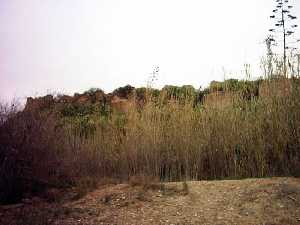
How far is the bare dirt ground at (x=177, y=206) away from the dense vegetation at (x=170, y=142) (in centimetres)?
73

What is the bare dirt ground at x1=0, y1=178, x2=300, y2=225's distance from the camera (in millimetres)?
5980

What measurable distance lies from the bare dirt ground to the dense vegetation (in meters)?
0.73

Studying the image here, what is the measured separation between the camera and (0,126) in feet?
24.6

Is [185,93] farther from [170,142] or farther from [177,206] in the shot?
[177,206]

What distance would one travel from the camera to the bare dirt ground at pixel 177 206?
5.98 meters

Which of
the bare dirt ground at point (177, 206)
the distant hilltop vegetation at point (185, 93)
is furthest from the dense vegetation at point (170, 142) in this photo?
the bare dirt ground at point (177, 206)

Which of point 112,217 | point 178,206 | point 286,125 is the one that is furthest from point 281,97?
point 112,217

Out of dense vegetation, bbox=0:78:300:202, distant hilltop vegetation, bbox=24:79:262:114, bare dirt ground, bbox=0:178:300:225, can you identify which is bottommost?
bare dirt ground, bbox=0:178:300:225

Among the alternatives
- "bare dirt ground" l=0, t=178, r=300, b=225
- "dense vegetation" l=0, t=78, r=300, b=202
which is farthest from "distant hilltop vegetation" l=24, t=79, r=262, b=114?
"bare dirt ground" l=0, t=178, r=300, b=225

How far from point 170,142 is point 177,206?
2604mm

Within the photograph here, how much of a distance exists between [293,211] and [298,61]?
9.81 ft

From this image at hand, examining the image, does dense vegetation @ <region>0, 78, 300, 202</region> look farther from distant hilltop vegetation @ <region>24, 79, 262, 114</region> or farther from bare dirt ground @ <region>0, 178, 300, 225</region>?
bare dirt ground @ <region>0, 178, 300, 225</region>

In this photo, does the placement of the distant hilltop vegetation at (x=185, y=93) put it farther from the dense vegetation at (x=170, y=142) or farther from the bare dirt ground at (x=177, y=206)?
the bare dirt ground at (x=177, y=206)

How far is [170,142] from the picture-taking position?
894 centimetres
